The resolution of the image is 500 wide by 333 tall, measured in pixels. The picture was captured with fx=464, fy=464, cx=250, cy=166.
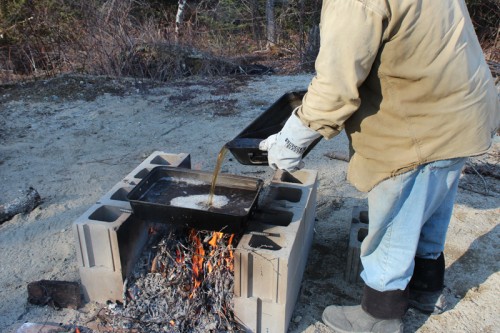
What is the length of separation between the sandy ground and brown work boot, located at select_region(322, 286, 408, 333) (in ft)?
0.40

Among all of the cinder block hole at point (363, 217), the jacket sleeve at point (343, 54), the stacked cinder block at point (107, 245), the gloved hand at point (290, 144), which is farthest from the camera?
the cinder block hole at point (363, 217)

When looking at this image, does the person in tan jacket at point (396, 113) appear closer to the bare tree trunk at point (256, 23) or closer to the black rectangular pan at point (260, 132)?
the black rectangular pan at point (260, 132)

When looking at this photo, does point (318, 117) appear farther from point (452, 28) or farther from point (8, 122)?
point (8, 122)

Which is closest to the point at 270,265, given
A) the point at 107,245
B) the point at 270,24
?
the point at 107,245

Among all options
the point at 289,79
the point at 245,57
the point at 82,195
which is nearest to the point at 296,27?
the point at 245,57

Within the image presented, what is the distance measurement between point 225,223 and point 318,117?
712mm

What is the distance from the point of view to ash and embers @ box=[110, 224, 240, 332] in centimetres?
248

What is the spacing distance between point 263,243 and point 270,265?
20 cm

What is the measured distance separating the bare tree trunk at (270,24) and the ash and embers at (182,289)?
30.8ft

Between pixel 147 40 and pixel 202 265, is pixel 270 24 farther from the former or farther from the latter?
pixel 202 265

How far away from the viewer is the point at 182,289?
255cm

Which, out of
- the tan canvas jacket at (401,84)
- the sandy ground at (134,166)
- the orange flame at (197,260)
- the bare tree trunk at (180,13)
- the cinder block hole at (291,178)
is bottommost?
the sandy ground at (134,166)

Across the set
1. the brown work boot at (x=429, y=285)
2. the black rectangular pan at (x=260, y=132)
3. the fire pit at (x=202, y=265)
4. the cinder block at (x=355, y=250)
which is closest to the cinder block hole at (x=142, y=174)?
the fire pit at (x=202, y=265)

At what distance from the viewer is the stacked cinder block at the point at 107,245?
2.52 m
